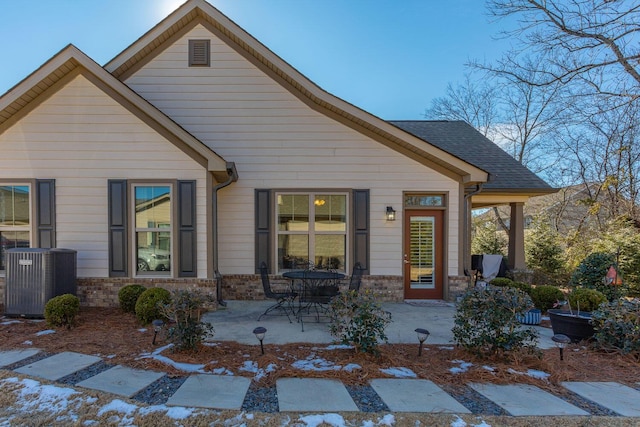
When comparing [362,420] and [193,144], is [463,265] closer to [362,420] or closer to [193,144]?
[362,420]

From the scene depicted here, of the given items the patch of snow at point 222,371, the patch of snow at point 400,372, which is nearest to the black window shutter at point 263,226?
the patch of snow at point 222,371

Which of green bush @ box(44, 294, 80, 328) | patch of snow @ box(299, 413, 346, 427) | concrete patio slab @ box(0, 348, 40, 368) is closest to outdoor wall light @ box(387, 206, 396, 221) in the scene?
patch of snow @ box(299, 413, 346, 427)

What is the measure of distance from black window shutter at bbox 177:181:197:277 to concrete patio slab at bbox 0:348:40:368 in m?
2.42

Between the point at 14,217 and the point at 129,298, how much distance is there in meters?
2.96

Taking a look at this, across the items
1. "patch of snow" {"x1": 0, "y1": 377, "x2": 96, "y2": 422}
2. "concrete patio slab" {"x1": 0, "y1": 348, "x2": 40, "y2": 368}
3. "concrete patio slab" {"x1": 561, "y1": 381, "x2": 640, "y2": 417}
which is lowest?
"concrete patio slab" {"x1": 561, "y1": 381, "x2": 640, "y2": 417}

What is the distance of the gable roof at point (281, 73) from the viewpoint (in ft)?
22.2

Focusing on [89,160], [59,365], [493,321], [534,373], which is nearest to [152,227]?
[89,160]

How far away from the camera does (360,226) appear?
706 cm

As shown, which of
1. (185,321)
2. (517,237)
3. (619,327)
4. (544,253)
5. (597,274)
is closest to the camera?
(185,321)

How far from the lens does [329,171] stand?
7098mm

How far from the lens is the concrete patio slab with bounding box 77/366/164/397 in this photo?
9.87 feet

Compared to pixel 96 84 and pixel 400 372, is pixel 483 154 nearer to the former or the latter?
pixel 400 372

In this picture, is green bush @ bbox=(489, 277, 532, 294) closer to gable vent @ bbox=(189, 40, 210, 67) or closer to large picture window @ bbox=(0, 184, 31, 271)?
gable vent @ bbox=(189, 40, 210, 67)

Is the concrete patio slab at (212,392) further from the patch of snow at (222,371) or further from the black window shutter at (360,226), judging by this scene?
the black window shutter at (360,226)
